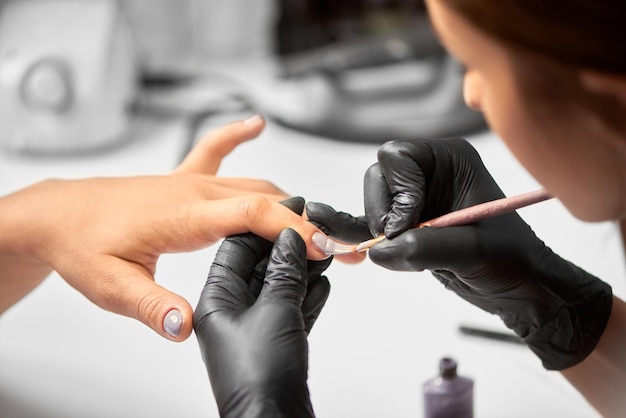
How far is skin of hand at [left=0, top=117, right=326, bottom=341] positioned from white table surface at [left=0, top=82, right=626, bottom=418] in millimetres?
89

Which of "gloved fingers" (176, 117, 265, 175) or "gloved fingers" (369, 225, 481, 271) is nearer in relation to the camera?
"gloved fingers" (369, 225, 481, 271)

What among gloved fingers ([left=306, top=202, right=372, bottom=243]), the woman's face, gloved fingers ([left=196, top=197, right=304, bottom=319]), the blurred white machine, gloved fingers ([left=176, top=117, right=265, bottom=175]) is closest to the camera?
the woman's face

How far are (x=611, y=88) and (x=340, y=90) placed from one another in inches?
39.1

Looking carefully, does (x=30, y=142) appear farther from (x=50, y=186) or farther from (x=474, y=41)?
(x=474, y=41)

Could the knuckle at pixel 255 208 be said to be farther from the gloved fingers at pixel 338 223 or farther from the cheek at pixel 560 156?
the cheek at pixel 560 156

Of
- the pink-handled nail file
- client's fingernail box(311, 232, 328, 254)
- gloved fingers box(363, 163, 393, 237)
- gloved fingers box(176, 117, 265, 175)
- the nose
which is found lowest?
the pink-handled nail file

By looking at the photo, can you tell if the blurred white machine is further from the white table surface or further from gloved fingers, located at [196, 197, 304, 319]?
gloved fingers, located at [196, 197, 304, 319]

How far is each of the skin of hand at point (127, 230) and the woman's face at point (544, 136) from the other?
0.69 feet

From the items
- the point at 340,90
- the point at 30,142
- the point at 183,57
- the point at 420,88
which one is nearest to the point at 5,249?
the point at 30,142

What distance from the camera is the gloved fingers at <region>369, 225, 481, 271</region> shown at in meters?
0.60

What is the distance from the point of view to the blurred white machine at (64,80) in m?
1.30

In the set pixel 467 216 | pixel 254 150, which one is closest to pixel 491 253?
pixel 467 216

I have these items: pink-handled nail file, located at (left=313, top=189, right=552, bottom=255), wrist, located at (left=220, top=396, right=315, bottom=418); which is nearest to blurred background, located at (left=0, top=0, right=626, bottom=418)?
pink-handled nail file, located at (left=313, top=189, right=552, bottom=255)

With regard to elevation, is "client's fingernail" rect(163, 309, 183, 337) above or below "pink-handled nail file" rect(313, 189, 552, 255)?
below
